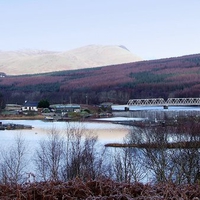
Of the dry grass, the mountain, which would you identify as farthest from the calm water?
the mountain

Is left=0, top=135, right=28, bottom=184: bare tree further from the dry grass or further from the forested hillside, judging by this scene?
the forested hillside

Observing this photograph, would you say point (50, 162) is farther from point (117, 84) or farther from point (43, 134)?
point (117, 84)

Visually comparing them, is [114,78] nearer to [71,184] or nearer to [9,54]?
[71,184]

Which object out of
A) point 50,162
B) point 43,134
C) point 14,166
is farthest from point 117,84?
point 14,166

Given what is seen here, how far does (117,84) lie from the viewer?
72250 millimetres

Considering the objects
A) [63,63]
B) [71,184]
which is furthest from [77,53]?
[71,184]

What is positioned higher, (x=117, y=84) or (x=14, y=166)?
(x=117, y=84)

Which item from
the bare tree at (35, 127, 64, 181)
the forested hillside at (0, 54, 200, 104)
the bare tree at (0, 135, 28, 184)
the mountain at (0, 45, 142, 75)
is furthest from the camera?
the mountain at (0, 45, 142, 75)

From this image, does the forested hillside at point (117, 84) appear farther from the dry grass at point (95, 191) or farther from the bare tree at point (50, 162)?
the dry grass at point (95, 191)

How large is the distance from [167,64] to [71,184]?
3294 inches

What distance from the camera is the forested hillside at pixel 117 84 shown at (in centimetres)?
6512

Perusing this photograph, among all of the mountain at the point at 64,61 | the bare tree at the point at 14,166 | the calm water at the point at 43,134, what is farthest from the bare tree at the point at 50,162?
the mountain at the point at 64,61

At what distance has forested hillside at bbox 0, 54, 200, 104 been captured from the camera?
214 ft

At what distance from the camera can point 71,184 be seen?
195 centimetres
